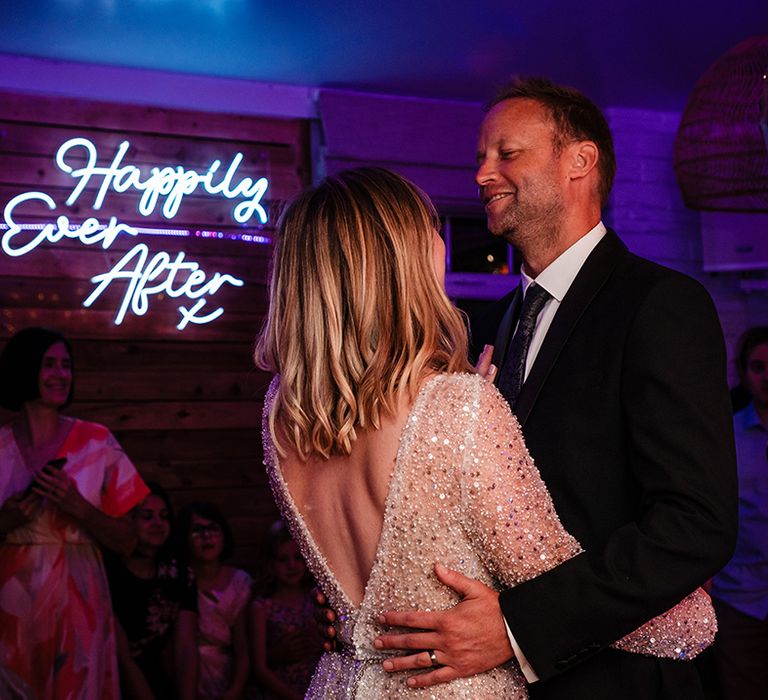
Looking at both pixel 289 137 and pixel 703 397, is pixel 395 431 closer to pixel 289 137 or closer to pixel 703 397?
pixel 703 397

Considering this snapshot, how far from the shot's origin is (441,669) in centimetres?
151

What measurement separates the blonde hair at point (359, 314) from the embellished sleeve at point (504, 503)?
4.6 inches

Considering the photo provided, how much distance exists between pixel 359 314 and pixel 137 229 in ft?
12.9

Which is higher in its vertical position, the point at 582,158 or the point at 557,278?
the point at 582,158

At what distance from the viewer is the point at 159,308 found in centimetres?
529

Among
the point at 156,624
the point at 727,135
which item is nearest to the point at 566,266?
the point at 727,135

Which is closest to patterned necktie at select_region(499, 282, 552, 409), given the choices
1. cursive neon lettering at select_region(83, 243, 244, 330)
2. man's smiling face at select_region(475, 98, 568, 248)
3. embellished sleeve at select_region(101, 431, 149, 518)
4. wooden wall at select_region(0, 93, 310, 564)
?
man's smiling face at select_region(475, 98, 568, 248)

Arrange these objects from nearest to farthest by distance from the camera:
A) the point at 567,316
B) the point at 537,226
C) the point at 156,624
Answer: the point at 567,316 < the point at 537,226 < the point at 156,624

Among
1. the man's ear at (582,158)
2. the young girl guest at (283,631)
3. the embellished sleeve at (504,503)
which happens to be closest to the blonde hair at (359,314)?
the embellished sleeve at (504,503)

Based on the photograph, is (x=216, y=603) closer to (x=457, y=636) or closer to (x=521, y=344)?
(x=521, y=344)

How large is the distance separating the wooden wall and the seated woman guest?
0.88m

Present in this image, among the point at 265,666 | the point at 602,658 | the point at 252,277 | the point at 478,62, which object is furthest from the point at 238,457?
the point at 602,658

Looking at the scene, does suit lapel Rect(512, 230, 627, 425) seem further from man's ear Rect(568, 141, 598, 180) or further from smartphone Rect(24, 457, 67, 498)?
smartphone Rect(24, 457, 67, 498)

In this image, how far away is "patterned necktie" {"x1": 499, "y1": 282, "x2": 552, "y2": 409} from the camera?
6.56 ft
